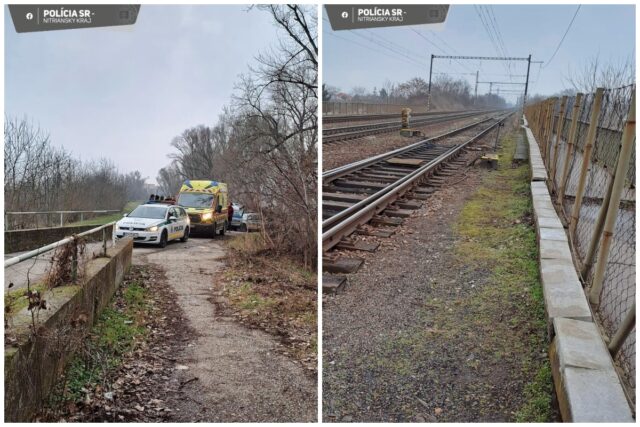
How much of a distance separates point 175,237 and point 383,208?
8.44m

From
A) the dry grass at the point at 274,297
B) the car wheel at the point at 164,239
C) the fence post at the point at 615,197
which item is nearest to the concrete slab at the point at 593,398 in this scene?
the fence post at the point at 615,197

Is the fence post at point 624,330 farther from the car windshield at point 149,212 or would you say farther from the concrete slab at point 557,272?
the car windshield at point 149,212

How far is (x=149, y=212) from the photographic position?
39.6 feet

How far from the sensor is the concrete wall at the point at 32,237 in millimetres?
2781

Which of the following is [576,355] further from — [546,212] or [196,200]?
[196,200]

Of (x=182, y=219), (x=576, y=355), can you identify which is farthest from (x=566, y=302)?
(x=182, y=219)

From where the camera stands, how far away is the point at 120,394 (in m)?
2.90

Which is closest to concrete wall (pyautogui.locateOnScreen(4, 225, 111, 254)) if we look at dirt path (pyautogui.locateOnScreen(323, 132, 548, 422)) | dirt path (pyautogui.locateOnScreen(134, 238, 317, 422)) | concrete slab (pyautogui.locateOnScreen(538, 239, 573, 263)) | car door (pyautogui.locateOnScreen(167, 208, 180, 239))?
dirt path (pyautogui.locateOnScreen(134, 238, 317, 422))

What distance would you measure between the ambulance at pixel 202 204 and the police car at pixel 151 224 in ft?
9.13

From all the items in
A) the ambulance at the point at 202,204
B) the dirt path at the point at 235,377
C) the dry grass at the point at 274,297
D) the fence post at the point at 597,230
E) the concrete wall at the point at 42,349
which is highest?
the fence post at the point at 597,230

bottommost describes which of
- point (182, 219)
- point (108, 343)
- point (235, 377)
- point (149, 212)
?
point (182, 219)

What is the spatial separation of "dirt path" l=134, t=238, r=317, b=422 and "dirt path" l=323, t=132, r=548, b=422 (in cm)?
26

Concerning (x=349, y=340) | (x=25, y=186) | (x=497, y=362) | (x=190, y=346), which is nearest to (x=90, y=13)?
(x=25, y=186)

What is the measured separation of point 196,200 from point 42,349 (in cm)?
1367
